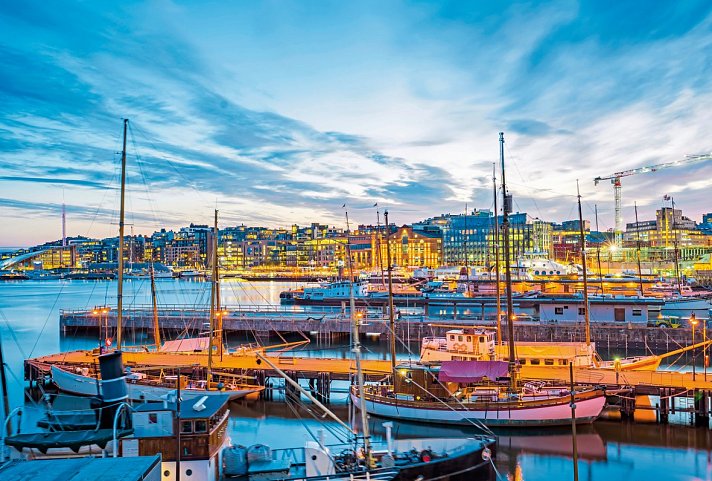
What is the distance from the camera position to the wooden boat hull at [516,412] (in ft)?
86.1

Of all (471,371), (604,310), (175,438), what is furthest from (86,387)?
(604,310)

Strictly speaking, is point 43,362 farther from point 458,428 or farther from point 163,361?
point 458,428

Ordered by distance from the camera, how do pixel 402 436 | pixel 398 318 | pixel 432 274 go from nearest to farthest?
pixel 402 436
pixel 398 318
pixel 432 274

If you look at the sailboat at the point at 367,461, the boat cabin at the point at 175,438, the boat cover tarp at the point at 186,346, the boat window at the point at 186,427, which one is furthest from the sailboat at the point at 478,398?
the boat cover tarp at the point at 186,346

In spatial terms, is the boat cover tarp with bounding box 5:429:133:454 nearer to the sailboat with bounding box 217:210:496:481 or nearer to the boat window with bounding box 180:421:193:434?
the boat window with bounding box 180:421:193:434

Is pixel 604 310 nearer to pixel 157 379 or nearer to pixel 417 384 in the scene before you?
pixel 417 384

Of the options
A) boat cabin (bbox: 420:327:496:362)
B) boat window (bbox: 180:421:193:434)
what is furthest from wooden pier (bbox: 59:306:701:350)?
boat window (bbox: 180:421:193:434)

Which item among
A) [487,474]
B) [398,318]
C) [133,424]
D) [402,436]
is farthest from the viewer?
[398,318]

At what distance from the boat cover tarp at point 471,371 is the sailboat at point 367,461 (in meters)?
8.47

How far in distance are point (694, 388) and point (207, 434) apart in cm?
2360

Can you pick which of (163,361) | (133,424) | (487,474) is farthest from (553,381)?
(163,361)

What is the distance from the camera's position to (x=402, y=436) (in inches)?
1040

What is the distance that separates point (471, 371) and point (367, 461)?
1229 cm

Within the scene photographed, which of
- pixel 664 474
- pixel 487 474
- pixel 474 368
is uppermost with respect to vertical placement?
pixel 474 368
